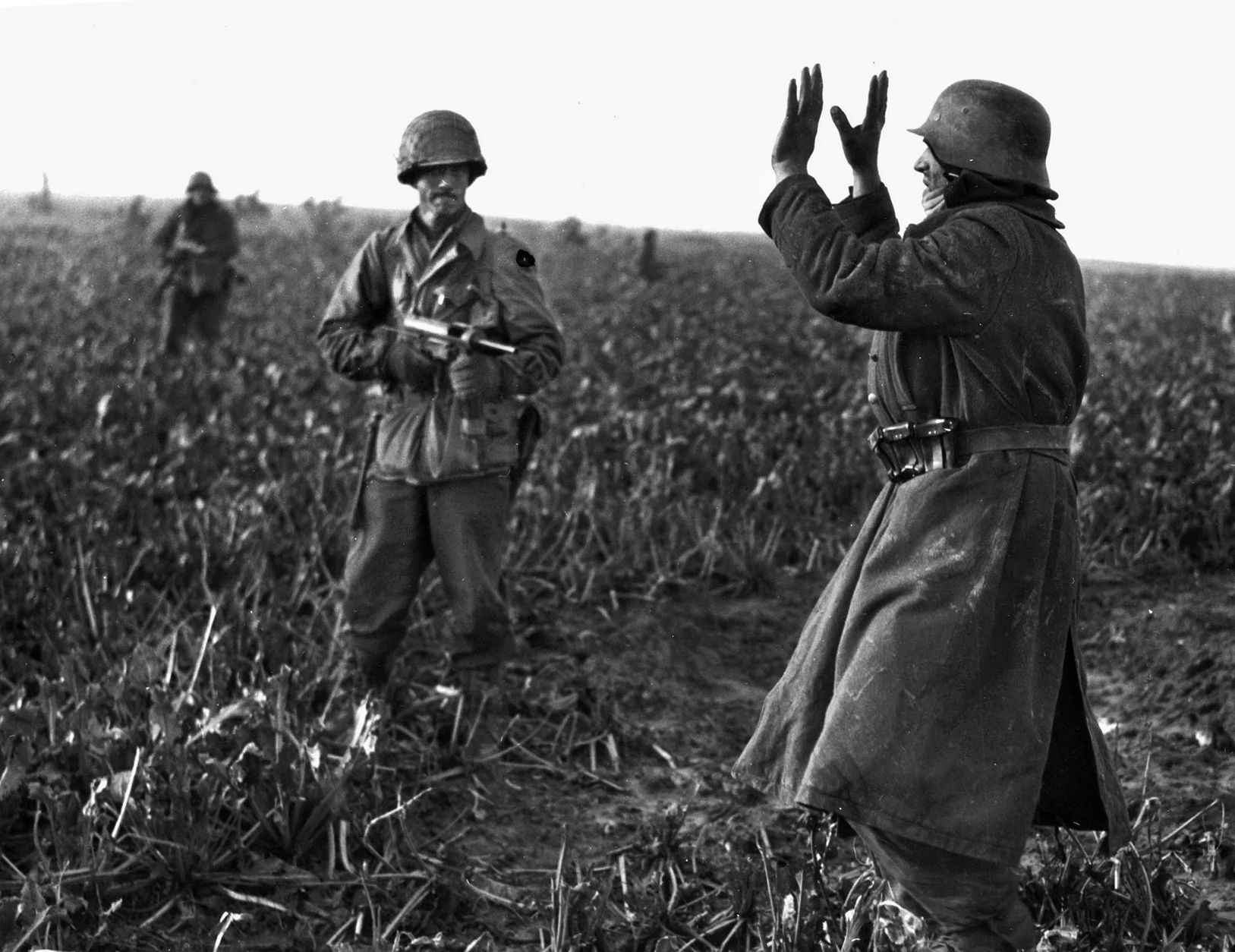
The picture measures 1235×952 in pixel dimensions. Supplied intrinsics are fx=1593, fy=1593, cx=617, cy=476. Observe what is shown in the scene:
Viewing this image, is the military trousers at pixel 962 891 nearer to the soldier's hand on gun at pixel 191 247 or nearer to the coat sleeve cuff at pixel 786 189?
the coat sleeve cuff at pixel 786 189

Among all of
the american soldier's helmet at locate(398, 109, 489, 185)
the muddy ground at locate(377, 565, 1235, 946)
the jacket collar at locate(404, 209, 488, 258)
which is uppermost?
the american soldier's helmet at locate(398, 109, 489, 185)

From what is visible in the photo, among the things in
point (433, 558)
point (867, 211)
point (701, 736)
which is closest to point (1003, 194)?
point (867, 211)

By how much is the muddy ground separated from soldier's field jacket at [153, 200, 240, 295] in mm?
8427

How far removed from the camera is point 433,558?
5242 mm

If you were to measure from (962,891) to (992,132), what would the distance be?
155cm

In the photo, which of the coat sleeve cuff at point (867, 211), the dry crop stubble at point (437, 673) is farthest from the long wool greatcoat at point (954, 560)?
the dry crop stubble at point (437, 673)

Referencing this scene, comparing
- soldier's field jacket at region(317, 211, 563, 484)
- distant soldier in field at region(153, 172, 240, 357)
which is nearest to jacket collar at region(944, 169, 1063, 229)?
soldier's field jacket at region(317, 211, 563, 484)

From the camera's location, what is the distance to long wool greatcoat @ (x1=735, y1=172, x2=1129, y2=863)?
3.12 metres

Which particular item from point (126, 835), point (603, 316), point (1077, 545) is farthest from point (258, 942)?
point (603, 316)

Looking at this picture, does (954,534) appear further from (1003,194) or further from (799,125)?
(799,125)

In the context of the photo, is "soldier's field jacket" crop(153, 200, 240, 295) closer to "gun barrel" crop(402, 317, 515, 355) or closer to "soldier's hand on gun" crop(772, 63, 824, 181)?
"gun barrel" crop(402, 317, 515, 355)

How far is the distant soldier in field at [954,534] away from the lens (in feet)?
10.3

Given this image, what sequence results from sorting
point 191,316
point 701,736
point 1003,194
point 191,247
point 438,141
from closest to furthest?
point 1003,194
point 438,141
point 701,736
point 191,247
point 191,316

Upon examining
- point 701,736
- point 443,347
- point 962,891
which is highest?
point 443,347
